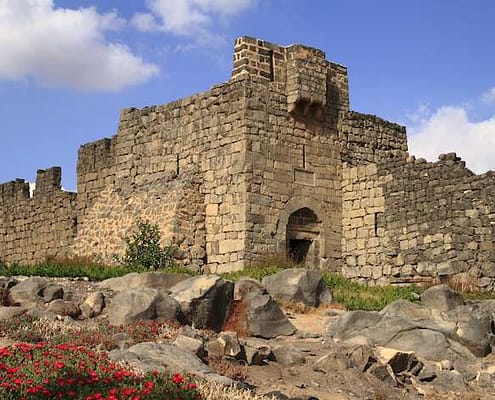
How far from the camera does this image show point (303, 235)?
2028 centimetres

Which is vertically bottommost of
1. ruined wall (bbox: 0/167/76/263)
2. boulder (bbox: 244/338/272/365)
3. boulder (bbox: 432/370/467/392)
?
boulder (bbox: 432/370/467/392)

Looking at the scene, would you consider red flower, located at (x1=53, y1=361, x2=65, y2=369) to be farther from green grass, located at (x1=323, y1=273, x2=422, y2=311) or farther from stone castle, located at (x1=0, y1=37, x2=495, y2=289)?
stone castle, located at (x1=0, y1=37, x2=495, y2=289)

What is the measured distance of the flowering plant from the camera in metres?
7.70

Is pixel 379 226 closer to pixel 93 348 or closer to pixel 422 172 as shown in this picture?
pixel 422 172

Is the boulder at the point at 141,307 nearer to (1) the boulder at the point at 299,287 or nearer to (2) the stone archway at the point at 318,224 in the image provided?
(1) the boulder at the point at 299,287

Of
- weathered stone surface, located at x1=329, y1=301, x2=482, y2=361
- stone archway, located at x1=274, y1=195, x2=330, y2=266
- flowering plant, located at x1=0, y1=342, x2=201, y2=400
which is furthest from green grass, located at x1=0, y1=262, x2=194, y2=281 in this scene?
flowering plant, located at x1=0, y1=342, x2=201, y2=400

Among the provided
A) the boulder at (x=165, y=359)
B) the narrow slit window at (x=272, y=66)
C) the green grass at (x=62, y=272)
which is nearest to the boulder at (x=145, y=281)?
the green grass at (x=62, y=272)

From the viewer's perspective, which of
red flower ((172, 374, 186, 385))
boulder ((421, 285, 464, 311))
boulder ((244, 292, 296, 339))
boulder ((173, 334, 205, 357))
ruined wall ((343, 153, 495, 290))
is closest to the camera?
red flower ((172, 374, 186, 385))

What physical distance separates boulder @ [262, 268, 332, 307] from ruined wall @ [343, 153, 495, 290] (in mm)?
4609

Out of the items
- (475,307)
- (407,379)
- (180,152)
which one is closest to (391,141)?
(180,152)

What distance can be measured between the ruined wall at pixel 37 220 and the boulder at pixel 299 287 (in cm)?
1097

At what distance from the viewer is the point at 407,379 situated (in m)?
11.6

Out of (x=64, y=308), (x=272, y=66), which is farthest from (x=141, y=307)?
(x=272, y=66)

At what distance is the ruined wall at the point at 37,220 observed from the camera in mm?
25031
